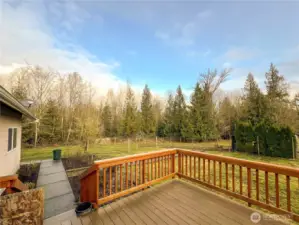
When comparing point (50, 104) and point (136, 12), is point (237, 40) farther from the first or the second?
point (50, 104)

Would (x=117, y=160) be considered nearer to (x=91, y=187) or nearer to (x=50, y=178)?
(x=91, y=187)

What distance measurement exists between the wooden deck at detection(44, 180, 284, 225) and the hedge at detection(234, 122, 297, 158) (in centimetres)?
1031

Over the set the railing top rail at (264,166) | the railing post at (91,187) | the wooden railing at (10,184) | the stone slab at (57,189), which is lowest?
the stone slab at (57,189)

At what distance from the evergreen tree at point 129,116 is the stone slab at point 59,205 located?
52.1 ft

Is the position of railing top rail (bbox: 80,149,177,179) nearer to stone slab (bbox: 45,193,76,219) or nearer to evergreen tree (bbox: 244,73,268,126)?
stone slab (bbox: 45,193,76,219)

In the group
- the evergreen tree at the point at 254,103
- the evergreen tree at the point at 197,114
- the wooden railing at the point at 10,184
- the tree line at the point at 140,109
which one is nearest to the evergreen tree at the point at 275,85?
the tree line at the point at 140,109

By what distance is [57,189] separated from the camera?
15.5 feet

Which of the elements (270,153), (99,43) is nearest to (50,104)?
(99,43)

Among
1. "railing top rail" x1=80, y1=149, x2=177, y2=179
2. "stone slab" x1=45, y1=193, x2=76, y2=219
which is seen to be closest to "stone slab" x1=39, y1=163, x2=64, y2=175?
"stone slab" x1=45, y1=193, x2=76, y2=219

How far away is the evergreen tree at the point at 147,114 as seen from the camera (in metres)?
22.2

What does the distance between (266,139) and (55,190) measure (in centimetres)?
1305

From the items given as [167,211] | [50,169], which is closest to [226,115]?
[50,169]

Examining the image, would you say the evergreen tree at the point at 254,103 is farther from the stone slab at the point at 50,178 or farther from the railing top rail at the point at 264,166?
the stone slab at the point at 50,178

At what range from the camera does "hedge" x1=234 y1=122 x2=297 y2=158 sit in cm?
981
